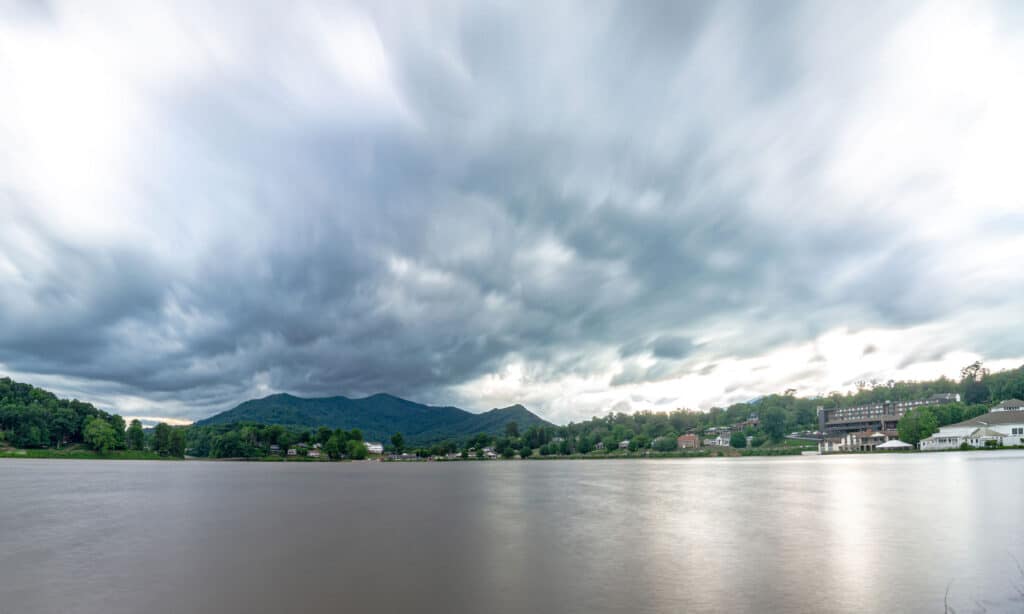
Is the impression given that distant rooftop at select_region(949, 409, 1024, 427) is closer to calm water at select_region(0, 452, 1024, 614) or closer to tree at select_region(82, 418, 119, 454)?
calm water at select_region(0, 452, 1024, 614)

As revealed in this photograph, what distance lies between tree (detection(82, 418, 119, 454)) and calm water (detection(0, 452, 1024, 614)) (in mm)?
185874

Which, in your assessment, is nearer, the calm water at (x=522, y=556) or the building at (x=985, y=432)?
the calm water at (x=522, y=556)

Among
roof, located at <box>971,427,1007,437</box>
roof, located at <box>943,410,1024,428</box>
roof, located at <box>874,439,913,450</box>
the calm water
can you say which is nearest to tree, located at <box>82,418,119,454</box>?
the calm water

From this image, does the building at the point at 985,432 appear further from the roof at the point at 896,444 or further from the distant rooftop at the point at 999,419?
the roof at the point at 896,444

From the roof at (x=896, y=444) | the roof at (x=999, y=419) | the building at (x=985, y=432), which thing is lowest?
the roof at (x=896, y=444)

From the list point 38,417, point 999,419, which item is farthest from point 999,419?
point 38,417

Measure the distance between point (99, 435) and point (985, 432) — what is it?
274430 mm

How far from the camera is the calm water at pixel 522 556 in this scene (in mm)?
15641

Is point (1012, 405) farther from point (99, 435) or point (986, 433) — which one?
point (99, 435)

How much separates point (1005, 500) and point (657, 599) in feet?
123

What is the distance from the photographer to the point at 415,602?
15.3 m

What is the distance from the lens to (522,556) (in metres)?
22.0

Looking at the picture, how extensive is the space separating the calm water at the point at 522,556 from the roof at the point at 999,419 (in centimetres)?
12965

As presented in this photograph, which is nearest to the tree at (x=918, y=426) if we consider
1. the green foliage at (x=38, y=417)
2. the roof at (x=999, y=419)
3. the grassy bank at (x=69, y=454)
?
the roof at (x=999, y=419)
